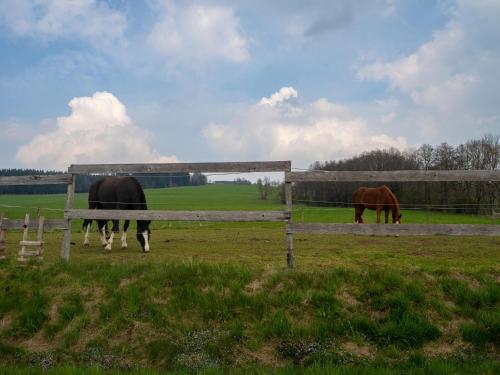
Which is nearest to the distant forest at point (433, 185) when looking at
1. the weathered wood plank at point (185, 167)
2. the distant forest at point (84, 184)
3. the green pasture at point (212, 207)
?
the green pasture at point (212, 207)

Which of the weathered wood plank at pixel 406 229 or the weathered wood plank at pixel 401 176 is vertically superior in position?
the weathered wood plank at pixel 401 176

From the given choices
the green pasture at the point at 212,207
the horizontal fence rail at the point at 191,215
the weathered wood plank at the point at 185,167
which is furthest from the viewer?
the green pasture at the point at 212,207

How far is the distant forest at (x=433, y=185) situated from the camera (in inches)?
1214

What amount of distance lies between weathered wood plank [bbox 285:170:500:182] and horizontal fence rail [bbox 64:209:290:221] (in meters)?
0.77

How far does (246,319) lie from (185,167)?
12.2 feet

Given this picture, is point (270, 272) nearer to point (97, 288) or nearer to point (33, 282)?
point (97, 288)

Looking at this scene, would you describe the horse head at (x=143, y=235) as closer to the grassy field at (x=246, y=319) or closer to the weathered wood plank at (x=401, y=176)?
the grassy field at (x=246, y=319)

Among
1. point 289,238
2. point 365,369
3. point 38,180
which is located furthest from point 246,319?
point 38,180

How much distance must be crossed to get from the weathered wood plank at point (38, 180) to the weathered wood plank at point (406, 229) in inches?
205

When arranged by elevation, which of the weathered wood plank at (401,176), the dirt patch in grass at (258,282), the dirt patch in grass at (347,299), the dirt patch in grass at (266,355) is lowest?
the dirt patch in grass at (266,355)

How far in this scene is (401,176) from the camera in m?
Result: 6.62

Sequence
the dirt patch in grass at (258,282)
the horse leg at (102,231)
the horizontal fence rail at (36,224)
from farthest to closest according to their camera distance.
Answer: the horse leg at (102,231) → the horizontal fence rail at (36,224) → the dirt patch in grass at (258,282)

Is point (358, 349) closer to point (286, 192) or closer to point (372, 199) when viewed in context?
point (286, 192)

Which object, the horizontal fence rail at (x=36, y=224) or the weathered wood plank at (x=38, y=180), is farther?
the weathered wood plank at (x=38, y=180)
